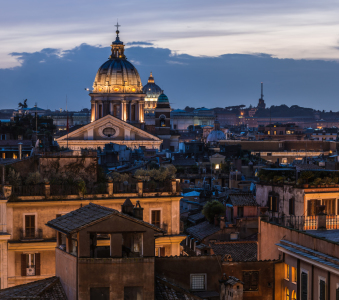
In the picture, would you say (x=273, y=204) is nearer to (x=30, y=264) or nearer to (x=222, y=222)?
(x=222, y=222)

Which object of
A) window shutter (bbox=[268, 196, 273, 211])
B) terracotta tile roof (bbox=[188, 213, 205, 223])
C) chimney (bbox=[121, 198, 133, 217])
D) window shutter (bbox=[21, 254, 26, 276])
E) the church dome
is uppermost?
the church dome

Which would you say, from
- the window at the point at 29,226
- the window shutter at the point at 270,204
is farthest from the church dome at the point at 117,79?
the window at the point at 29,226

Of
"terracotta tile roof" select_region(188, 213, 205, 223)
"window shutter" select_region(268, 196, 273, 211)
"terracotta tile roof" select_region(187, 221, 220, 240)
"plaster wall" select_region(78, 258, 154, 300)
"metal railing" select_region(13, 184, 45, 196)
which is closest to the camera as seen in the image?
"plaster wall" select_region(78, 258, 154, 300)

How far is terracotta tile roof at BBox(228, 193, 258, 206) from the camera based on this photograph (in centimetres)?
3180

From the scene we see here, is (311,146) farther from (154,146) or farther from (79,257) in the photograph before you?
(79,257)

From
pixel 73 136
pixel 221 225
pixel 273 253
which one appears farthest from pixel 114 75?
pixel 273 253

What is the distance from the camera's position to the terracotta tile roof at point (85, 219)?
17531 millimetres

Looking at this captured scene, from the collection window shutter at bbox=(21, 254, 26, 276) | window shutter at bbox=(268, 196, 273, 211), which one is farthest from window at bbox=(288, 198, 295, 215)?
window shutter at bbox=(21, 254, 26, 276)

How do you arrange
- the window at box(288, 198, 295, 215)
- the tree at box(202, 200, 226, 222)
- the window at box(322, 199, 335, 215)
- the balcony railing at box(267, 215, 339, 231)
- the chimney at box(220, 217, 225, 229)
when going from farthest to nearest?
the tree at box(202, 200, 226, 222) → the chimney at box(220, 217, 225, 229) → the window at box(288, 198, 295, 215) → the window at box(322, 199, 335, 215) → the balcony railing at box(267, 215, 339, 231)

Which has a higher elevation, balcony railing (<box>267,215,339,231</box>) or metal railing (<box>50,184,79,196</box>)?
metal railing (<box>50,184,79,196</box>)

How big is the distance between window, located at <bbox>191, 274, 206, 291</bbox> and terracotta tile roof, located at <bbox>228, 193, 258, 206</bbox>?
11573 mm

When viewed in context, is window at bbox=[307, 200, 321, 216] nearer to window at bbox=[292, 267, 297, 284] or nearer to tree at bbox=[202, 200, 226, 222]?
window at bbox=[292, 267, 297, 284]

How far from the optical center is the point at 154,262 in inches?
706

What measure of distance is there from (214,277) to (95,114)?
98308 mm
